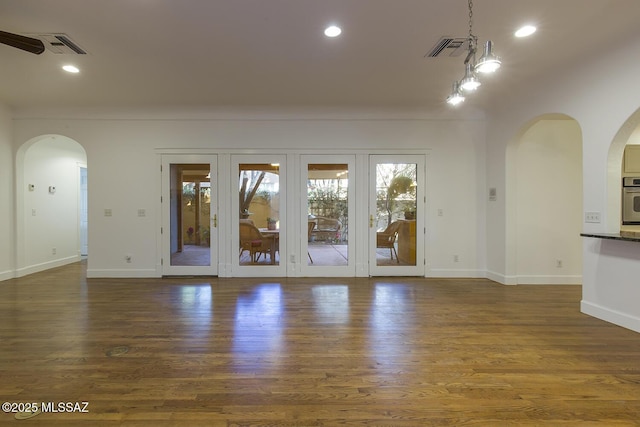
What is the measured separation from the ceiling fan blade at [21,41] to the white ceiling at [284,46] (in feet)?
0.89

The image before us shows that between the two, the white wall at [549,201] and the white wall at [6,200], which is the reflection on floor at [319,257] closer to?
the white wall at [549,201]

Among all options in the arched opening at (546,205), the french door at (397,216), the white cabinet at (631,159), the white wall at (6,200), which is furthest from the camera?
the french door at (397,216)

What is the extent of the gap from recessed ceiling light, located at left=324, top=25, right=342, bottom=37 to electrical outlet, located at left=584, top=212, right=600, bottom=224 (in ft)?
11.0

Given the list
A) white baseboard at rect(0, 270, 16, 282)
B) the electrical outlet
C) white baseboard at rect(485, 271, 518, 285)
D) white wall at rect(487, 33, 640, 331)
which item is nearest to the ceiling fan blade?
white baseboard at rect(0, 270, 16, 282)

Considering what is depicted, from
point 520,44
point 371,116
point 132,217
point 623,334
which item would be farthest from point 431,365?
point 132,217

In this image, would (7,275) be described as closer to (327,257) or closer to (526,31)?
(327,257)

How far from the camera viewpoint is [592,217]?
3537 millimetres

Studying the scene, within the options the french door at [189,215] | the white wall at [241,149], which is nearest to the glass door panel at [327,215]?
the white wall at [241,149]

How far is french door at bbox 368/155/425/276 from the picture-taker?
554cm

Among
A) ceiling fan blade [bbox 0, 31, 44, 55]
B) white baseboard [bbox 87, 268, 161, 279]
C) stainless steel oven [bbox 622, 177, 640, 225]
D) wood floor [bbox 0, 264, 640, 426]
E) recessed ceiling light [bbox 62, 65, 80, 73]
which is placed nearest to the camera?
wood floor [bbox 0, 264, 640, 426]

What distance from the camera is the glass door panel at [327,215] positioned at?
5.52 m

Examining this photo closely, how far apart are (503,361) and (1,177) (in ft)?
24.3

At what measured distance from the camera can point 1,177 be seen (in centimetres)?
524

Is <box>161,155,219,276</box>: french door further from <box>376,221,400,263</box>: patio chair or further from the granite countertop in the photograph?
the granite countertop
